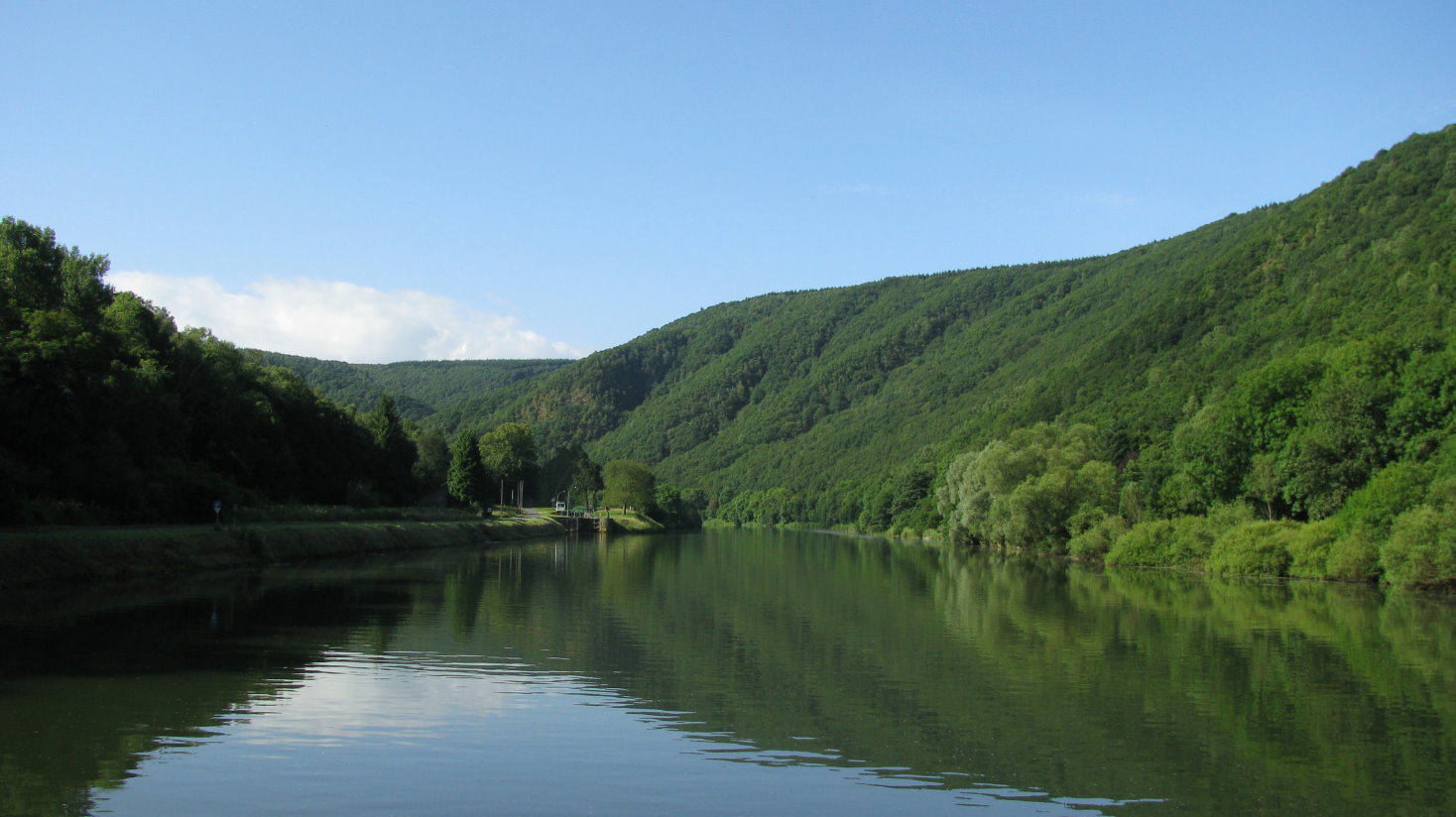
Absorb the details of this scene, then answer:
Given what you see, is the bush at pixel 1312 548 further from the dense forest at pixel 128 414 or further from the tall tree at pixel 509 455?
the tall tree at pixel 509 455

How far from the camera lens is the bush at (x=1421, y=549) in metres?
38.9

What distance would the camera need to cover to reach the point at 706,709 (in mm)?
18000

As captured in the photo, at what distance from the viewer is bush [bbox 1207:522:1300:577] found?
5078 cm

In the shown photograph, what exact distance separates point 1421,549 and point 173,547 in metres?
45.8

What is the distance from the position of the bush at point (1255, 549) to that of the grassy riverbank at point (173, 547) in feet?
143

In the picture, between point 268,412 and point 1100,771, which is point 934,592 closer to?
point 1100,771

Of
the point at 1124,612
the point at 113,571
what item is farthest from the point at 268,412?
the point at 1124,612

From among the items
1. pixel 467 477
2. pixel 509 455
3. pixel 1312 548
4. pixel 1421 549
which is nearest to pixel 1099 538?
pixel 1312 548

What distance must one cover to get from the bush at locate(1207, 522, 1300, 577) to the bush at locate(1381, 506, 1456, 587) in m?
8.17

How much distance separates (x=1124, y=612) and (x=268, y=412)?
59418mm

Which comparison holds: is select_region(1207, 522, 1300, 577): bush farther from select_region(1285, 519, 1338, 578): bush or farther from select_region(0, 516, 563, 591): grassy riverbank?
select_region(0, 516, 563, 591): grassy riverbank

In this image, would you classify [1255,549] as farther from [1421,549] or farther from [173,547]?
[173,547]

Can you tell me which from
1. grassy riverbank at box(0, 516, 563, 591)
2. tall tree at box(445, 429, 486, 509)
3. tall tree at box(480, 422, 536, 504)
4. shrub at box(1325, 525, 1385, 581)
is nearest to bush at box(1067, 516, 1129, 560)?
shrub at box(1325, 525, 1385, 581)

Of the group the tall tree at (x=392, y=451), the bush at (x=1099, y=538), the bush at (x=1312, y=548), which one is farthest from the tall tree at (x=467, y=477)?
the bush at (x=1312, y=548)
